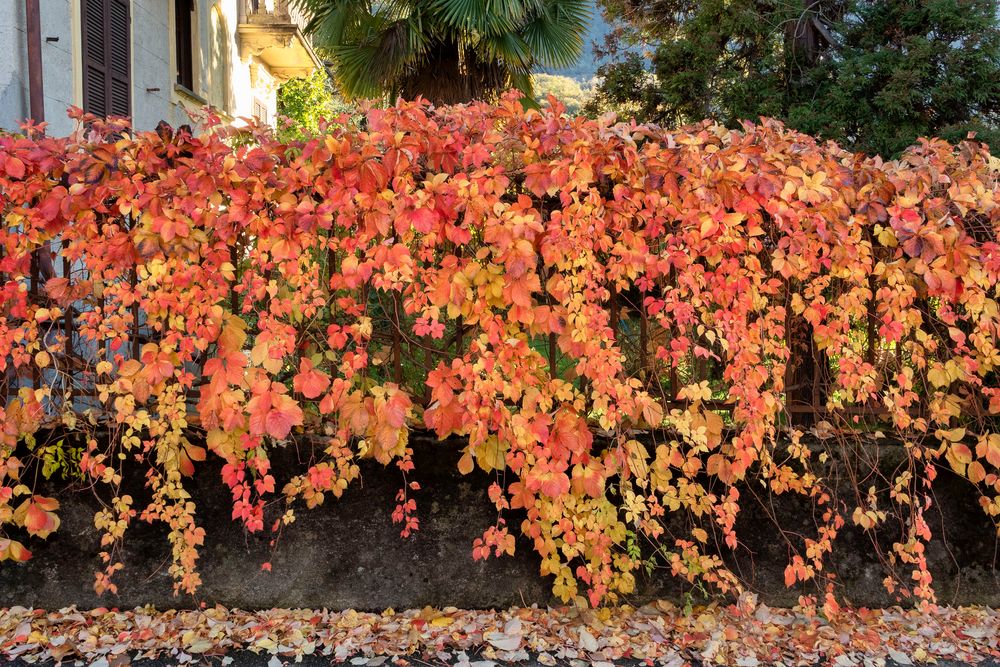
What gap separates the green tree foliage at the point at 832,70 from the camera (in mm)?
8461

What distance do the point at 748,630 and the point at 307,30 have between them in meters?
10.1

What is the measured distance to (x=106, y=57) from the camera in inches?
302

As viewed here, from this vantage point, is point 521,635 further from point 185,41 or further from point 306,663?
point 185,41

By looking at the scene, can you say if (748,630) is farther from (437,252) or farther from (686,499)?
(437,252)

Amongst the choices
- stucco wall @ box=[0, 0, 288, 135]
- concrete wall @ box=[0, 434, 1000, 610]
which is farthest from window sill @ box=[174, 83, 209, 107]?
concrete wall @ box=[0, 434, 1000, 610]

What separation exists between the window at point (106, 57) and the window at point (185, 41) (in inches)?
80.2

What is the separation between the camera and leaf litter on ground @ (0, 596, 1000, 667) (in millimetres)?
2908

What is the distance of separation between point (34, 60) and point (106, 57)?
1.77 metres

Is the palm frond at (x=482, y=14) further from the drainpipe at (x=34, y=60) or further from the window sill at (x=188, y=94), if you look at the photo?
the drainpipe at (x=34, y=60)

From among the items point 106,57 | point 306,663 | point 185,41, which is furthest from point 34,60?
point 306,663

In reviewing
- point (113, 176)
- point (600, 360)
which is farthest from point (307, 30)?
point (600, 360)

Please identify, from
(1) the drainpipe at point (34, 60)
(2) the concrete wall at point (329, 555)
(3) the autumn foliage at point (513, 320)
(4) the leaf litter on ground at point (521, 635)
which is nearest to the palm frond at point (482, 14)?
(1) the drainpipe at point (34, 60)

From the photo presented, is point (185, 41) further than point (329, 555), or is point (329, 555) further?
point (185, 41)

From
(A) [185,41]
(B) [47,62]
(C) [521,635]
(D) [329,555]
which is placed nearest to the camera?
(C) [521,635]
